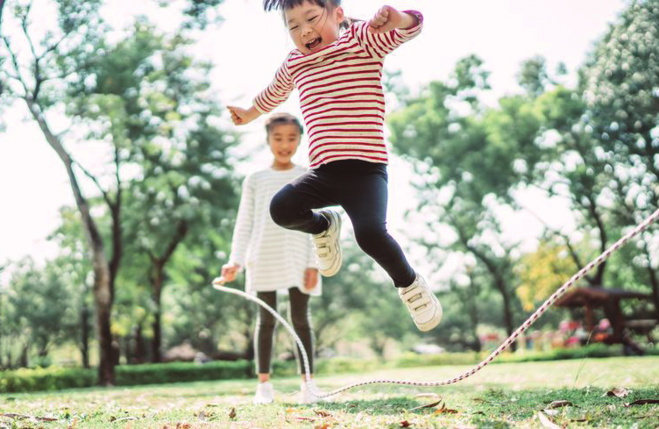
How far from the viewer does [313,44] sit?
130 inches

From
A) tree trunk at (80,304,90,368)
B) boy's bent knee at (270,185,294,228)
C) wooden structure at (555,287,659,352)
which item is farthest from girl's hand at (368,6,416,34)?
tree trunk at (80,304,90,368)

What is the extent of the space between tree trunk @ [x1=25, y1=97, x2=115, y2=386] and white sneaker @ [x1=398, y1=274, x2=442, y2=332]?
43.2ft

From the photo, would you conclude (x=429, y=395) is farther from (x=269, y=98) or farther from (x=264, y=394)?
(x=269, y=98)

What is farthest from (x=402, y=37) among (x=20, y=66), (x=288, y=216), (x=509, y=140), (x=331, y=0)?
(x=509, y=140)

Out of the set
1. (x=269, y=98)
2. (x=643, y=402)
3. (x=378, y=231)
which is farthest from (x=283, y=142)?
(x=643, y=402)

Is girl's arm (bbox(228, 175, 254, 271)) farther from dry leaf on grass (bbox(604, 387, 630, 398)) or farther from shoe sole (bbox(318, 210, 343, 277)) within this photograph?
dry leaf on grass (bbox(604, 387, 630, 398))

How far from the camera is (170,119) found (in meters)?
18.5

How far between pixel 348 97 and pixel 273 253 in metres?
2.02

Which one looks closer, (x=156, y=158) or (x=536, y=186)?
(x=156, y=158)

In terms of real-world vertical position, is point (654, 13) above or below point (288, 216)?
above

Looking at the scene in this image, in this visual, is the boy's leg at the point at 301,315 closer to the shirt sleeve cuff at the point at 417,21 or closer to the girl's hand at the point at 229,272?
the girl's hand at the point at 229,272

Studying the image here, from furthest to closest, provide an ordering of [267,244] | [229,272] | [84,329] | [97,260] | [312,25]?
[84,329], [97,260], [267,244], [229,272], [312,25]

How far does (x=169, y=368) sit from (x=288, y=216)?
638 inches

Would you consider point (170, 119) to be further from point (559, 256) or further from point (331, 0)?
point (559, 256)
